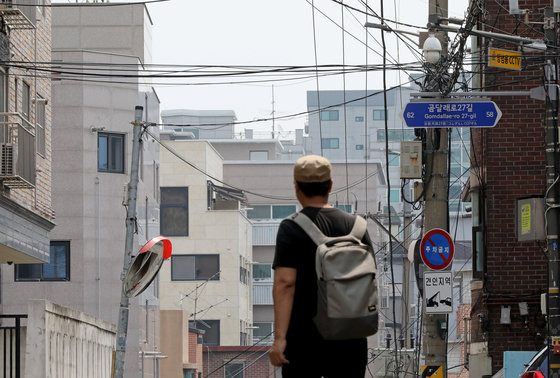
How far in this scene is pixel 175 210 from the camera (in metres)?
78.1

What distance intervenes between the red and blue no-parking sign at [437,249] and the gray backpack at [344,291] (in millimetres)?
11505

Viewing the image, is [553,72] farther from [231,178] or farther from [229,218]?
[231,178]

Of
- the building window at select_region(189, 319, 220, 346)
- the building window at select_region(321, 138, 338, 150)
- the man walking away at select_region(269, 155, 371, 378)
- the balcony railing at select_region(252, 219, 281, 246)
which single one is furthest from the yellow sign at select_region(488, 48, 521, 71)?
the building window at select_region(321, 138, 338, 150)

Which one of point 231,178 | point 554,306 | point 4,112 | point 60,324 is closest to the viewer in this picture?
point 554,306

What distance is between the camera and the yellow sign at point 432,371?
58.2 ft

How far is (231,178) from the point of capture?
94500 mm

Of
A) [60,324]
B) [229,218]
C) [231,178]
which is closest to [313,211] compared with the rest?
[60,324]

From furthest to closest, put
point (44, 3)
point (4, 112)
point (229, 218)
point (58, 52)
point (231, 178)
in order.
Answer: point (231, 178), point (229, 218), point (58, 52), point (44, 3), point (4, 112)

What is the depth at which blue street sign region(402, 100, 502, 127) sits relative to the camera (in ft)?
56.6

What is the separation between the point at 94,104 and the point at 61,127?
137 cm

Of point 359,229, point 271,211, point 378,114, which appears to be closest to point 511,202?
point 359,229

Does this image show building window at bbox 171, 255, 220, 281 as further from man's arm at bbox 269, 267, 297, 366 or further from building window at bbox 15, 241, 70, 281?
man's arm at bbox 269, 267, 297, 366

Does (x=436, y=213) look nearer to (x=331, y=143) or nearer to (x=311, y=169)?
(x=311, y=169)

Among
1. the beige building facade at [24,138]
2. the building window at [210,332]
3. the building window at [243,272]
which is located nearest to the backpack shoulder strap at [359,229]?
the beige building facade at [24,138]
